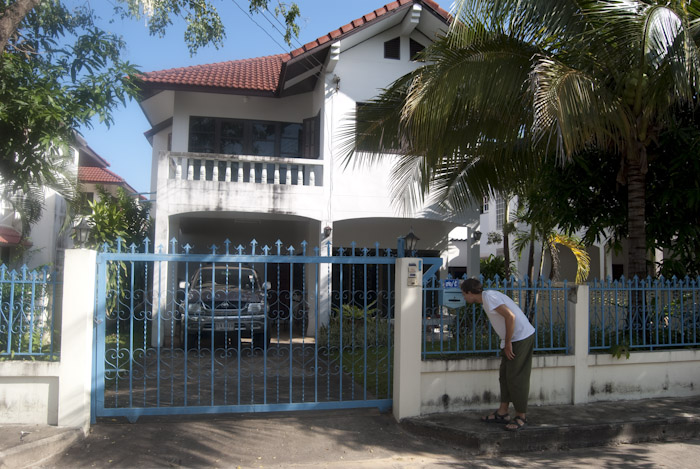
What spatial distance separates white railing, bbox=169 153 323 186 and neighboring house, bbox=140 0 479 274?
0.02 metres

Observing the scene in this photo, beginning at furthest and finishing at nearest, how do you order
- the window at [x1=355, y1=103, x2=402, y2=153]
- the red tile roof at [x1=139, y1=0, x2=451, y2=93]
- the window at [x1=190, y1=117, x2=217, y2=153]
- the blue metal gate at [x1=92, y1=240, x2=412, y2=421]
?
the window at [x1=190, y1=117, x2=217, y2=153], the red tile roof at [x1=139, y1=0, x2=451, y2=93], the window at [x1=355, y1=103, x2=402, y2=153], the blue metal gate at [x1=92, y1=240, x2=412, y2=421]

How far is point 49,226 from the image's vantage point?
17750 mm

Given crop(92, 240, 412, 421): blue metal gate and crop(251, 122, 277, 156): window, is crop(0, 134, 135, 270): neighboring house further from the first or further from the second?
crop(92, 240, 412, 421): blue metal gate

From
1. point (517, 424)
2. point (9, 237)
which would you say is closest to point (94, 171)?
point (9, 237)

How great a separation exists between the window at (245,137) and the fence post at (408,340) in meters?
7.50

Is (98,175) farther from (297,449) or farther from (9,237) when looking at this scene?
(297,449)

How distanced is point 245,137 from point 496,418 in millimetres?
9596

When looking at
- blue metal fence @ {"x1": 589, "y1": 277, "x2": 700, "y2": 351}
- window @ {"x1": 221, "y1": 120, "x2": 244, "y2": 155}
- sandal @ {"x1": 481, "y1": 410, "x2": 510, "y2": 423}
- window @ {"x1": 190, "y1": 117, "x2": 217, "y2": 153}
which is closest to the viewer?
sandal @ {"x1": 481, "y1": 410, "x2": 510, "y2": 423}

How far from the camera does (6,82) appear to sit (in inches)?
252

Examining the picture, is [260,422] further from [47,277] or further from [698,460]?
[698,460]

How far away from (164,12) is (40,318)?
4.95 meters

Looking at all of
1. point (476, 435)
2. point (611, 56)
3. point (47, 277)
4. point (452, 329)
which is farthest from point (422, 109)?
point (47, 277)

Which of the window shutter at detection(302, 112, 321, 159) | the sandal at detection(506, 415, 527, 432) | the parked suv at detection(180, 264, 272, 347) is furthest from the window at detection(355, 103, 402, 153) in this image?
the window shutter at detection(302, 112, 321, 159)

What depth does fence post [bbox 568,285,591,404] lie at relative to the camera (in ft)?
21.1
